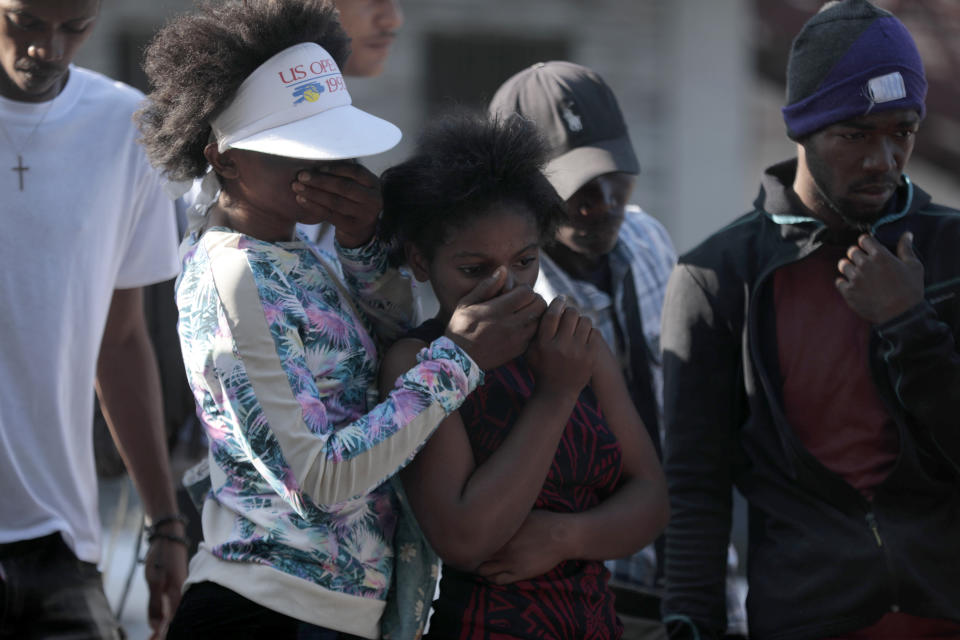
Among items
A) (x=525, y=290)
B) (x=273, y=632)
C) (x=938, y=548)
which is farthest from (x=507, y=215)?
(x=938, y=548)

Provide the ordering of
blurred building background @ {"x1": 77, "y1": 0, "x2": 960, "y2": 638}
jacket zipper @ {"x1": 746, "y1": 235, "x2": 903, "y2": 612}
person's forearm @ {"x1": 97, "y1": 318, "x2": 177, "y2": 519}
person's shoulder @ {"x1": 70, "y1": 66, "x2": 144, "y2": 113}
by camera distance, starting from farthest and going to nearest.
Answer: blurred building background @ {"x1": 77, "y1": 0, "x2": 960, "y2": 638}
person's forearm @ {"x1": 97, "y1": 318, "x2": 177, "y2": 519}
person's shoulder @ {"x1": 70, "y1": 66, "x2": 144, "y2": 113}
jacket zipper @ {"x1": 746, "y1": 235, "x2": 903, "y2": 612}

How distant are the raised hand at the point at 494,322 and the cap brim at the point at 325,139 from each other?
1.15 ft

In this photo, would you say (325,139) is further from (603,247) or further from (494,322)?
(603,247)

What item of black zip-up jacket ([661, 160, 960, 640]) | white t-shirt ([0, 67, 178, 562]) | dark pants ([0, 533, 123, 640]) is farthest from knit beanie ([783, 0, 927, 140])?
dark pants ([0, 533, 123, 640])

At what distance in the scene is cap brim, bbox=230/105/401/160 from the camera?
228 centimetres

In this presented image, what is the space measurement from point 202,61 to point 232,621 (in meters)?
1.11

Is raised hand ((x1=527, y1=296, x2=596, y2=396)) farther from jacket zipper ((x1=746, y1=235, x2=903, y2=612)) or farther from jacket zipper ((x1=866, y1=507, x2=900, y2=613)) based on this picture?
jacket zipper ((x1=866, y1=507, x2=900, y2=613))

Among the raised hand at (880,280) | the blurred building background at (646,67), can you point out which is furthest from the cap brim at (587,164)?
the blurred building background at (646,67)

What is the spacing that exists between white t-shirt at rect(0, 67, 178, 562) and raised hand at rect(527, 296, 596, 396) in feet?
3.57

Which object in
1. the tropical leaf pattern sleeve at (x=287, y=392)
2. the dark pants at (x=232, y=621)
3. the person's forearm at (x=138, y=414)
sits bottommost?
the person's forearm at (x=138, y=414)

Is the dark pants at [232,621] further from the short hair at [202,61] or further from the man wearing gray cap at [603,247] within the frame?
the man wearing gray cap at [603,247]

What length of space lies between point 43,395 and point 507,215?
130 cm

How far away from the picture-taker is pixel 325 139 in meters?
2.32

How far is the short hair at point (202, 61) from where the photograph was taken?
237 centimetres
